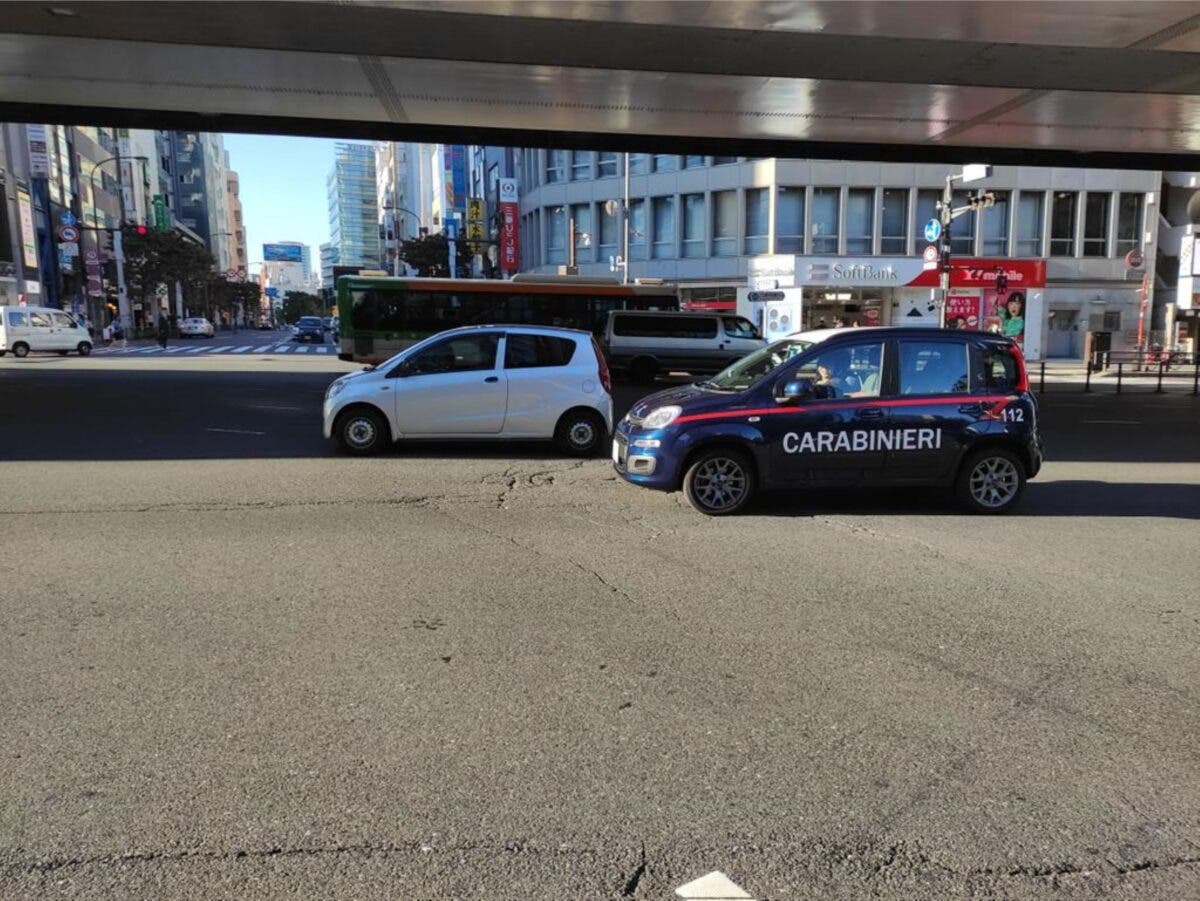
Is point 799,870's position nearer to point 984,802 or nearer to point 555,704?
point 984,802

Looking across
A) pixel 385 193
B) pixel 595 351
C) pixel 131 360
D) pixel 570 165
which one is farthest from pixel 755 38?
pixel 385 193

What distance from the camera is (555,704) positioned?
4086 millimetres

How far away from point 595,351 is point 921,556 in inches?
231

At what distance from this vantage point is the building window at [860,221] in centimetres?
4169

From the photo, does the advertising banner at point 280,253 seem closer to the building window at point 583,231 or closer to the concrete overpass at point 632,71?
the building window at point 583,231

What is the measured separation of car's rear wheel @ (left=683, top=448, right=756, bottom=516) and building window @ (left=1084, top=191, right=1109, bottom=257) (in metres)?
42.0

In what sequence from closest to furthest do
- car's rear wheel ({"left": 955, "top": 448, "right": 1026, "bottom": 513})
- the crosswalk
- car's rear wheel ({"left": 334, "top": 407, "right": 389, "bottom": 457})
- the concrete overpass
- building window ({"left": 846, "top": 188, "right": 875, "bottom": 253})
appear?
car's rear wheel ({"left": 955, "top": 448, "right": 1026, "bottom": 513}), car's rear wheel ({"left": 334, "top": 407, "right": 389, "bottom": 457}), the concrete overpass, the crosswalk, building window ({"left": 846, "top": 188, "right": 875, "bottom": 253})

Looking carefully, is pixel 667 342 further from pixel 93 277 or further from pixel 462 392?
pixel 93 277

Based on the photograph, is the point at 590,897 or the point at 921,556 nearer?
the point at 590,897

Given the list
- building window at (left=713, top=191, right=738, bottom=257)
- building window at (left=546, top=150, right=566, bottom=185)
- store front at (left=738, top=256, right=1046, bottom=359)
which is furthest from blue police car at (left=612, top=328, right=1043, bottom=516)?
building window at (left=546, top=150, right=566, bottom=185)

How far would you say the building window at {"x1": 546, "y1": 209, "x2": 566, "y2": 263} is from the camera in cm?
4969

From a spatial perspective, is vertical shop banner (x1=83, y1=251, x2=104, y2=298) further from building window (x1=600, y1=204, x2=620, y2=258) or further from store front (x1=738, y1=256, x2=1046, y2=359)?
store front (x1=738, y1=256, x2=1046, y2=359)

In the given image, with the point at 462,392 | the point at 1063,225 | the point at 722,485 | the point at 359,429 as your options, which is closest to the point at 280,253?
the point at 1063,225

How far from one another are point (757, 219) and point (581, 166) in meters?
11.7
